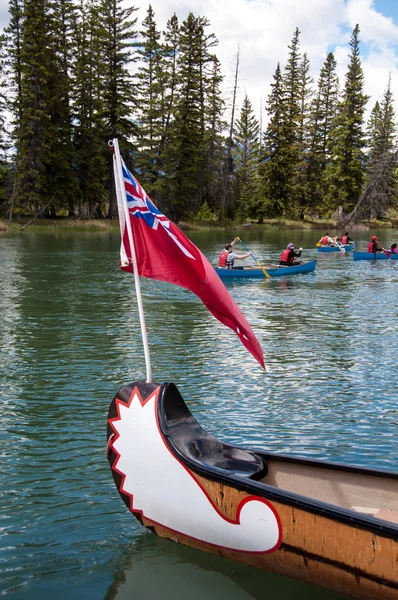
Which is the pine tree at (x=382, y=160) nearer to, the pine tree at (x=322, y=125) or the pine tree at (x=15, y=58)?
the pine tree at (x=322, y=125)

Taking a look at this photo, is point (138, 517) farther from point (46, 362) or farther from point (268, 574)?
point (46, 362)

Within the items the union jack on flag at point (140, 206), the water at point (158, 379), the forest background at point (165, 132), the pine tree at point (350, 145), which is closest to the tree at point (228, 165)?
the forest background at point (165, 132)

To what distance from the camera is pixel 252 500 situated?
492 centimetres

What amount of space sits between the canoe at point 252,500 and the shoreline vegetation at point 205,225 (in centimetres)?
4757

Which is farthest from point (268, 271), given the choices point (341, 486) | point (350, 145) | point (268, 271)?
point (350, 145)

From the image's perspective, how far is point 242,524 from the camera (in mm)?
5062

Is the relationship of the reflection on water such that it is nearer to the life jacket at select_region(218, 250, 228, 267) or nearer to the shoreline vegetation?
the life jacket at select_region(218, 250, 228, 267)

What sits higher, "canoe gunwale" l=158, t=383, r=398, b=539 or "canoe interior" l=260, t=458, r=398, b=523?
"canoe gunwale" l=158, t=383, r=398, b=539

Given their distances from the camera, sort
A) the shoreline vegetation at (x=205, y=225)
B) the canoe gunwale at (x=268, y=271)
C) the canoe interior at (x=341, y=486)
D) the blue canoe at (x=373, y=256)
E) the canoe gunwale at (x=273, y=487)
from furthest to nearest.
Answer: the shoreline vegetation at (x=205, y=225)
the blue canoe at (x=373, y=256)
the canoe gunwale at (x=268, y=271)
the canoe interior at (x=341, y=486)
the canoe gunwale at (x=273, y=487)

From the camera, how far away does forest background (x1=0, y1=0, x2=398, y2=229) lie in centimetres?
5550

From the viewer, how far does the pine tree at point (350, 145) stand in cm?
7769

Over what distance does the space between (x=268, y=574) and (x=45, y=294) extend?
17.1 metres

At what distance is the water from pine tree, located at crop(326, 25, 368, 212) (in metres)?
58.0

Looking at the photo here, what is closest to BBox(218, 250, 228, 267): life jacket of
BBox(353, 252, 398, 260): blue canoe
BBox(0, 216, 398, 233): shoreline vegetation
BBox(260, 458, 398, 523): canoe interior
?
BBox(353, 252, 398, 260): blue canoe
